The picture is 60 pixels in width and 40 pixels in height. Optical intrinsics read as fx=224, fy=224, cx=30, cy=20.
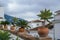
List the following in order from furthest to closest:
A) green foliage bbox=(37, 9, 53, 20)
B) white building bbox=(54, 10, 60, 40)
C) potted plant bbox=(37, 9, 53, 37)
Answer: white building bbox=(54, 10, 60, 40), green foliage bbox=(37, 9, 53, 20), potted plant bbox=(37, 9, 53, 37)

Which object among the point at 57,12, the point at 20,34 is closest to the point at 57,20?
the point at 57,12

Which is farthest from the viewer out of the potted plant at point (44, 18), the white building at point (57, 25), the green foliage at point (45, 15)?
the white building at point (57, 25)

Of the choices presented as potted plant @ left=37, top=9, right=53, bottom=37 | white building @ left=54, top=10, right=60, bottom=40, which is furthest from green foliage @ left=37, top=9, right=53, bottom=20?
white building @ left=54, top=10, right=60, bottom=40

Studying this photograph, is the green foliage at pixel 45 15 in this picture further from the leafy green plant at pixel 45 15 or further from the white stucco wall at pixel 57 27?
the white stucco wall at pixel 57 27

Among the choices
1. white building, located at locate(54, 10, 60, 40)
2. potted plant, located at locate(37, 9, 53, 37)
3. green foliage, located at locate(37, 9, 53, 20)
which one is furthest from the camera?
white building, located at locate(54, 10, 60, 40)

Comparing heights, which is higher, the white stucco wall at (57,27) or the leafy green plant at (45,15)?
the leafy green plant at (45,15)

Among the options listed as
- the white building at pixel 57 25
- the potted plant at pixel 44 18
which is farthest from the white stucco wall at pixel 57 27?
the potted plant at pixel 44 18

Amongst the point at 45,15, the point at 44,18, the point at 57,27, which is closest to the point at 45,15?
the point at 45,15

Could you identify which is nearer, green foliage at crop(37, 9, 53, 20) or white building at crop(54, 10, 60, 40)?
green foliage at crop(37, 9, 53, 20)

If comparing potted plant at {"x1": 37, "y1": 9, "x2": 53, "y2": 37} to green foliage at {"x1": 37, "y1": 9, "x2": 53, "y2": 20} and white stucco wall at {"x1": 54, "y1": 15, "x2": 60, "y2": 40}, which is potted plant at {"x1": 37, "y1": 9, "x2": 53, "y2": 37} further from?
white stucco wall at {"x1": 54, "y1": 15, "x2": 60, "y2": 40}

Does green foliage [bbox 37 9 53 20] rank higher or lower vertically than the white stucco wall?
higher

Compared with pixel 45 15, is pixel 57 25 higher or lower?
lower

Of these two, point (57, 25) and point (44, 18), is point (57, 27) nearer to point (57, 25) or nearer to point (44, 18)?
point (57, 25)

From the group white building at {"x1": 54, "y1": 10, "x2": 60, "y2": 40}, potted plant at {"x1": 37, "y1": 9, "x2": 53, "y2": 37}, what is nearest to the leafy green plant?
potted plant at {"x1": 37, "y1": 9, "x2": 53, "y2": 37}
